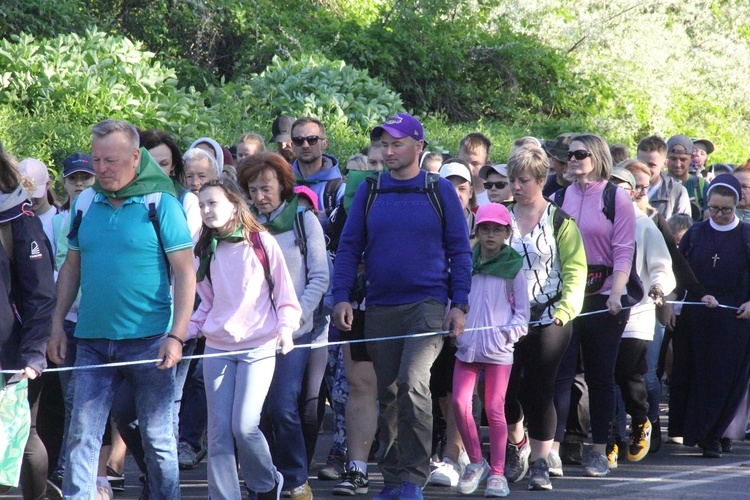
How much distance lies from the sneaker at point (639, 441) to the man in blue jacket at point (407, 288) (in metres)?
2.52

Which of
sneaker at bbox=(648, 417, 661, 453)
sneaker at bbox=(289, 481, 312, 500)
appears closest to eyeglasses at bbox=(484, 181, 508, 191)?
sneaker at bbox=(648, 417, 661, 453)

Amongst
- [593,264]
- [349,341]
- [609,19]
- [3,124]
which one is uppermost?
[609,19]

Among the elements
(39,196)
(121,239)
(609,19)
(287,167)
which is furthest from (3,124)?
(609,19)

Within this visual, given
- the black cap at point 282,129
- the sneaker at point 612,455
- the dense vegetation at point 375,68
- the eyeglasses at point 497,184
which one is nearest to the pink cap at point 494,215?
the eyeglasses at point 497,184

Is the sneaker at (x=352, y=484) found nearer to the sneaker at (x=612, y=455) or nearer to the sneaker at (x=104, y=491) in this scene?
the sneaker at (x=104, y=491)

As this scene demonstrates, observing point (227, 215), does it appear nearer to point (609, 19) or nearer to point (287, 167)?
point (287, 167)

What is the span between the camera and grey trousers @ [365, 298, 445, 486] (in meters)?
6.91

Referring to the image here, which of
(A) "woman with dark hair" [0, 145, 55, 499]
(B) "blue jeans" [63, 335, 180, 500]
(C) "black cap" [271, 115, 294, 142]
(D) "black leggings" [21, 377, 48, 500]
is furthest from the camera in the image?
Result: (C) "black cap" [271, 115, 294, 142]

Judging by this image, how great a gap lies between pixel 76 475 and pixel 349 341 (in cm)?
211

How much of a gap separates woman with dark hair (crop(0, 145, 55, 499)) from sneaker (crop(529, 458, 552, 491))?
11.0 feet

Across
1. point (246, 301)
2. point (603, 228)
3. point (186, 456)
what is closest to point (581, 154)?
point (603, 228)

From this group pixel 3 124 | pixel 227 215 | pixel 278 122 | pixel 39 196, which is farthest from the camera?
pixel 278 122

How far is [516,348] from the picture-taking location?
790cm

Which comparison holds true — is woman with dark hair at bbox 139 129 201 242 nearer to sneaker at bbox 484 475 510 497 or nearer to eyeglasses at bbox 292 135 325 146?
eyeglasses at bbox 292 135 325 146
